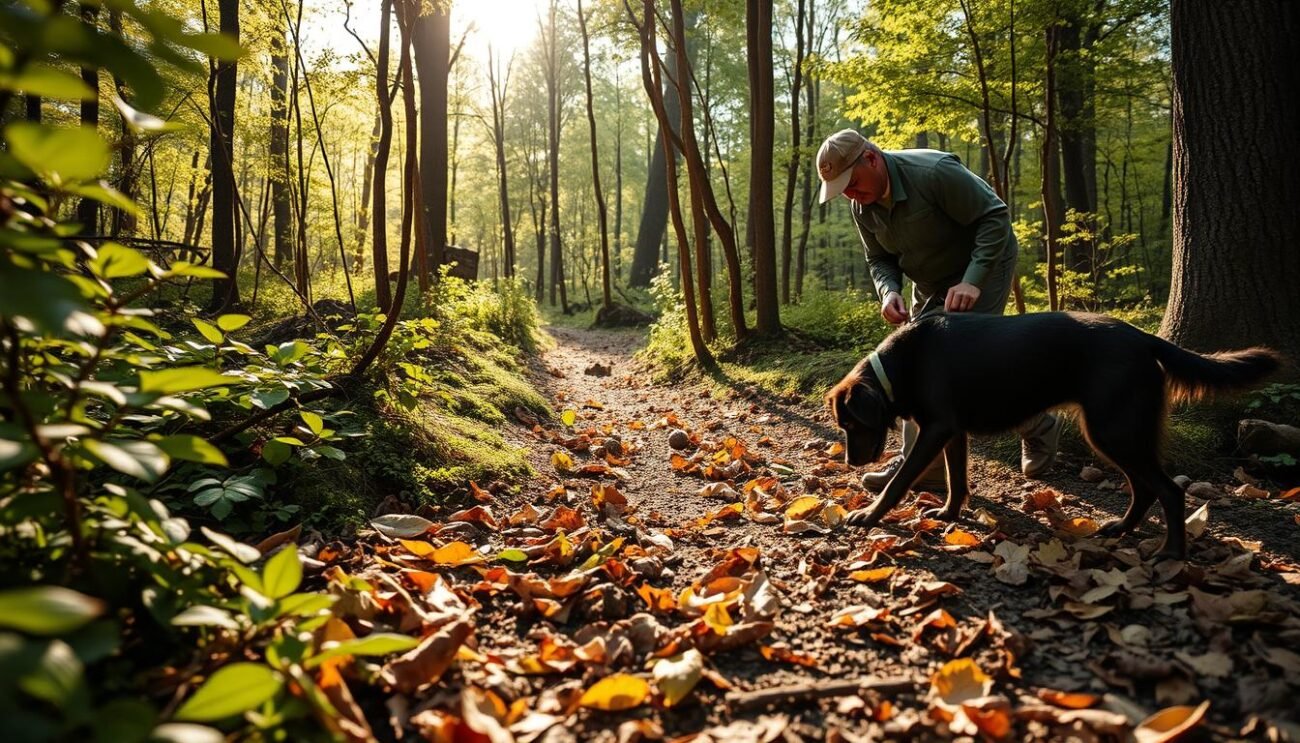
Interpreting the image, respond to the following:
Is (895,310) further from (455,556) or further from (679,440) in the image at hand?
(455,556)

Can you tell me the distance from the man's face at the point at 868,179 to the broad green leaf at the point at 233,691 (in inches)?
149

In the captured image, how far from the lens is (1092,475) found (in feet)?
13.1

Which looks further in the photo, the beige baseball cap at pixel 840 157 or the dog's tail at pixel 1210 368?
the beige baseball cap at pixel 840 157

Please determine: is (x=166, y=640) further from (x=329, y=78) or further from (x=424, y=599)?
(x=329, y=78)

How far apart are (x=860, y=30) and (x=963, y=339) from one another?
8.79 m

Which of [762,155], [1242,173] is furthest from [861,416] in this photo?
[762,155]

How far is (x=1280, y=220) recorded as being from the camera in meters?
4.26

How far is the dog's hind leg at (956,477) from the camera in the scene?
349 cm

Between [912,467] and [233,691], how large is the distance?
→ 2.91 metres

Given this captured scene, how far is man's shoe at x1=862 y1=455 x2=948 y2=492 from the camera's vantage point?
4070mm

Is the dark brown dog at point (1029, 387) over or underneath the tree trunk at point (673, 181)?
underneath

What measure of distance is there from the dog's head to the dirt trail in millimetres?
405

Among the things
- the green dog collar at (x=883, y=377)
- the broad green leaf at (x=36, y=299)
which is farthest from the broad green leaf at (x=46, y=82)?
the green dog collar at (x=883, y=377)

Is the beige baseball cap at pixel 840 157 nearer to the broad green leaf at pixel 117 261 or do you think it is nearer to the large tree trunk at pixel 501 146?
the broad green leaf at pixel 117 261
